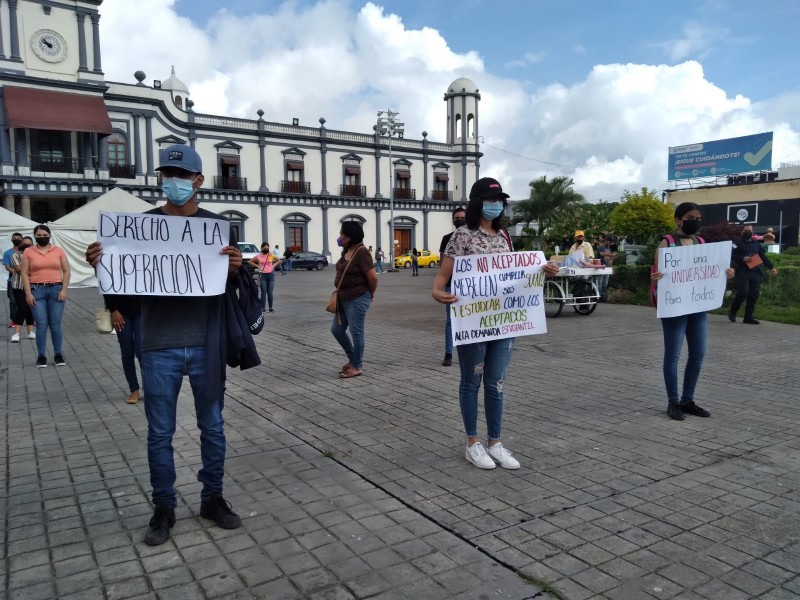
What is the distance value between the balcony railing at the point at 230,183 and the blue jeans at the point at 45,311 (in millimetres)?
37014

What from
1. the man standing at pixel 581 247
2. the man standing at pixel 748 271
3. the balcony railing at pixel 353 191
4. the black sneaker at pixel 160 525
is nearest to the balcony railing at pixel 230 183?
the balcony railing at pixel 353 191

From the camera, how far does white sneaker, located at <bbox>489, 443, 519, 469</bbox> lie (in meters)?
4.20

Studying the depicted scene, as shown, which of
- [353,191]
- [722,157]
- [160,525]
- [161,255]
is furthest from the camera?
[722,157]

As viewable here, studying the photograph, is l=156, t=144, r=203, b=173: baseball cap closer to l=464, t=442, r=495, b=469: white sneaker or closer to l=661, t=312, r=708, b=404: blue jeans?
l=464, t=442, r=495, b=469: white sneaker

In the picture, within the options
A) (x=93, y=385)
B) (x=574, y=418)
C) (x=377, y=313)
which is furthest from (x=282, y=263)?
(x=574, y=418)

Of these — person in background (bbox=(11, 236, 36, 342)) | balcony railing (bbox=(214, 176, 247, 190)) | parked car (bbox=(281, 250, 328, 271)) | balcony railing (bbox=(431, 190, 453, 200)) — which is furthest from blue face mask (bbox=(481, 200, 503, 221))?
balcony railing (bbox=(431, 190, 453, 200))

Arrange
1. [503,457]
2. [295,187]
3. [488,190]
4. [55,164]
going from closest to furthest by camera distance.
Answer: [488,190] < [503,457] < [55,164] < [295,187]

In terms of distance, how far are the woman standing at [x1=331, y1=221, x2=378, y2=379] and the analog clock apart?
3433 cm

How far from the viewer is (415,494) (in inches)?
150

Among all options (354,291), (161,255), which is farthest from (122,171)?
(161,255)

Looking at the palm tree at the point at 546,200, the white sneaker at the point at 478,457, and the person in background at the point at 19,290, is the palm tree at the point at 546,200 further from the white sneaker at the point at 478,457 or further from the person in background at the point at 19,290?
the white sneaker at the point at 478,457

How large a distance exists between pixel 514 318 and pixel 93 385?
4912 millimetres

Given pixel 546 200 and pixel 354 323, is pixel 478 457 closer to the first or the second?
pixel 354 323

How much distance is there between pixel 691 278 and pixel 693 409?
45.0 inches
